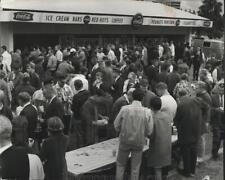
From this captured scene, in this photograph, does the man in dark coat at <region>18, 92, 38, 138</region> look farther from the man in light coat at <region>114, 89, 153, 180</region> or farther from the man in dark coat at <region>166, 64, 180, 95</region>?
the man in dark coat at <region>166, 64, 180, 95</region>

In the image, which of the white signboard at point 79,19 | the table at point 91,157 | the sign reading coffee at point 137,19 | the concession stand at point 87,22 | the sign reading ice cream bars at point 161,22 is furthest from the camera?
the sign reading ice cream bars at point 161,22

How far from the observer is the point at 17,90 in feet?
31.1

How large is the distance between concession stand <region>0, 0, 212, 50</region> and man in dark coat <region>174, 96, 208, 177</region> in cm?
1402

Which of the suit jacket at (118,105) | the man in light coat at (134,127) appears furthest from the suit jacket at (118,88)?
the man in light coat at (134,127)

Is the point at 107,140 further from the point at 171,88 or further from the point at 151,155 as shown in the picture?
the point at 171,88

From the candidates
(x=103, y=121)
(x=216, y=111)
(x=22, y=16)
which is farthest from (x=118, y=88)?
(x=22, y=16)

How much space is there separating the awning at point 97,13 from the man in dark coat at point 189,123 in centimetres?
1401

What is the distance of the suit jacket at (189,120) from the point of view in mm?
7988

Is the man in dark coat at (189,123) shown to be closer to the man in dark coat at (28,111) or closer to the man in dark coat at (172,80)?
the man in dark coat at (28,111)

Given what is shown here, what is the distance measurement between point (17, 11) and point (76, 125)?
12516 millimetres

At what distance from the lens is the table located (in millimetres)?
7176

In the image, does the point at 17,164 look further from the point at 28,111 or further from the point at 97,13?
the point at 97,13

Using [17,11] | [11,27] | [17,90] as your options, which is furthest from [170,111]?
[11,27]

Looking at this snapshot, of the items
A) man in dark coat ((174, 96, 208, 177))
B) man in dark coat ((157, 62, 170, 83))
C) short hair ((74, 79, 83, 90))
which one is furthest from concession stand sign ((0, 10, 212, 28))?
man in dark coat ((174, 96, 208, 177))
